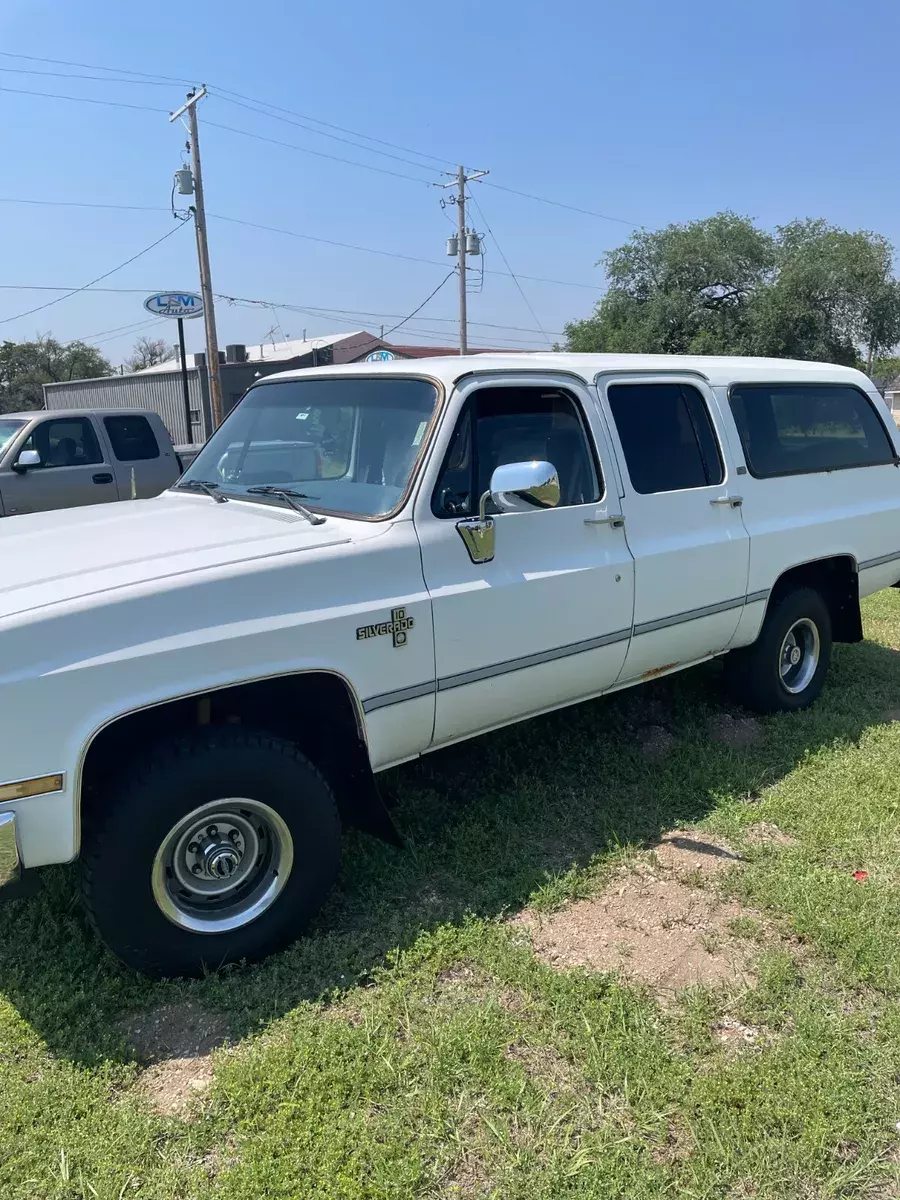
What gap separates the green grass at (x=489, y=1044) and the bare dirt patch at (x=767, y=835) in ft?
0.09

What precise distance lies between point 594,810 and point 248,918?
175 centimetres

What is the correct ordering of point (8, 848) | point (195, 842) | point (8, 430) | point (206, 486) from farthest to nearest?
point (8, 430), point (206, 486), point (195, 842), point (8, 848)

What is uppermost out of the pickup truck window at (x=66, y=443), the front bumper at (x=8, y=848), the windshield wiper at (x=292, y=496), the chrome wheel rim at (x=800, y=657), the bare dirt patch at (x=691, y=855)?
the pickup truck window at (x=66, y=443)

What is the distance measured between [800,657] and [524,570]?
2.60m

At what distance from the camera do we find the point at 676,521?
418 cm

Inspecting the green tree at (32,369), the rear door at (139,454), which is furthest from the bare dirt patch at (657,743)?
the green tree at (32,369)

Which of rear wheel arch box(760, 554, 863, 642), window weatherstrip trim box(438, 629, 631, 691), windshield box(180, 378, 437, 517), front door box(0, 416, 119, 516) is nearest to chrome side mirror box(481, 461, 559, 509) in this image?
windshield box(180, 378, 437, 517)

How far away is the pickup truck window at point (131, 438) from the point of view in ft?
31.8

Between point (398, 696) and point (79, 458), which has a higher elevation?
point (79, 458)

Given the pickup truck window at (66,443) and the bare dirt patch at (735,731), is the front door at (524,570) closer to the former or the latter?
the bare dirt patch at (735,731)

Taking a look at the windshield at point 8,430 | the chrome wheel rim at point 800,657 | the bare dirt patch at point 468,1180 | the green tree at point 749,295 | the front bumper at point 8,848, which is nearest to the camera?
the bare dirt patch at point 468,1180

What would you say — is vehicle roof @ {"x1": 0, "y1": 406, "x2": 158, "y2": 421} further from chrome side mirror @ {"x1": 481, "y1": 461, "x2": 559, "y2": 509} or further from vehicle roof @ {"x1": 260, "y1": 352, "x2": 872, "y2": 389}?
chrome side mirror @ {"x1": 481, "y1": 461, "x2": 559, "y2": 509}

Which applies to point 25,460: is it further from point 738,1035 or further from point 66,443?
point 738,1035

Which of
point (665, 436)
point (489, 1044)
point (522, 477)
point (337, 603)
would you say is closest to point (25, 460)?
point (665, 436)
